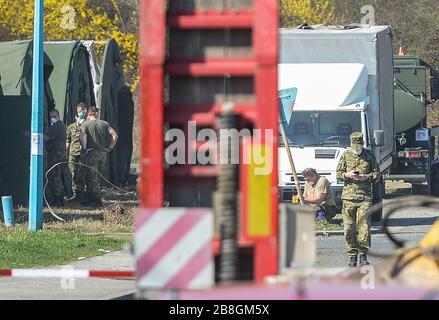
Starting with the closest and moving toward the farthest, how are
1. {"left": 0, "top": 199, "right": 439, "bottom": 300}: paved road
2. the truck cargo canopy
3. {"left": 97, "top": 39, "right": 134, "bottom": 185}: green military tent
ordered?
{"left": 0, "top": 199, "right": 439, "bottom": 300}: paved road, the truck cargo canopy, {"left": 97, "top": 39, "right": 134, "bottom": 185}: green military tent

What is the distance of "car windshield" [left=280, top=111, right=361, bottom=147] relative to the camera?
2167 centimetres

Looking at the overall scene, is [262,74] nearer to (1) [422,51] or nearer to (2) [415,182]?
(2) [415,182]

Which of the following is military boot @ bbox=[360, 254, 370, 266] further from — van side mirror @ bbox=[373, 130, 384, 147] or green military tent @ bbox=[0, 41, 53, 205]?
green military tent @ bbox=[0, 41, 53, 205]

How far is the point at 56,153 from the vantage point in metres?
23.7

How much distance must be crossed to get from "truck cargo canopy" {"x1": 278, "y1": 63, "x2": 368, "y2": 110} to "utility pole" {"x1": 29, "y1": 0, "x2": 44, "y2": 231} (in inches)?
200

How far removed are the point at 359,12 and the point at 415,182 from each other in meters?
26.8

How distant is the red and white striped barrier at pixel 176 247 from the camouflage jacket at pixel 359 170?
1009cm

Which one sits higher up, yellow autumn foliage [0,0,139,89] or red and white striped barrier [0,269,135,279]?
yellow autumn foliage [0,0,139,89]

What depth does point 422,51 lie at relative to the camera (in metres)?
50.4

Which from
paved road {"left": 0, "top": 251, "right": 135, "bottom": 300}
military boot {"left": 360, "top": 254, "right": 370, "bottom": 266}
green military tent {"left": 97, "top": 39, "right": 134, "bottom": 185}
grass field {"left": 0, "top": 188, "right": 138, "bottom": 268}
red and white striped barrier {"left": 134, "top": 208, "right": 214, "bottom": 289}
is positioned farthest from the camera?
green military tent {"left": 97, "top": 39, "right": 134, "bottom": 185}

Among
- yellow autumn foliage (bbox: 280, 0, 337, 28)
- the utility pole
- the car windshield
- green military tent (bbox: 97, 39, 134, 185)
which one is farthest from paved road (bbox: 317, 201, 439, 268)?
yellow autumn foliage (bbox: 280, 0, 337, 28)

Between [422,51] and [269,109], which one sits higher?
[422,51]
